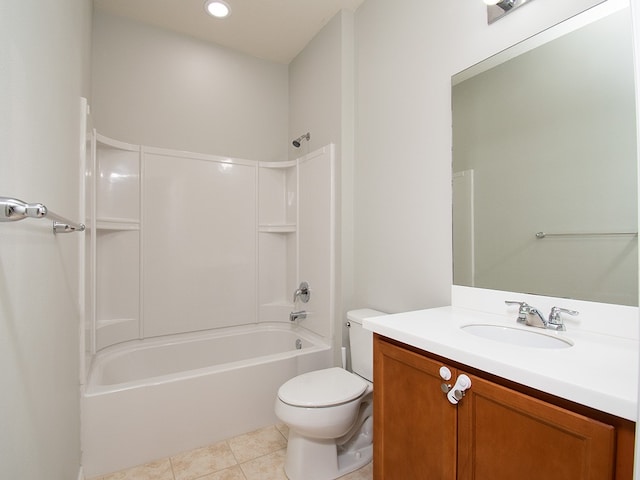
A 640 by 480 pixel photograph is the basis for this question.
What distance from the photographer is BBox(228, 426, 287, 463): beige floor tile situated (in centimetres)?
175

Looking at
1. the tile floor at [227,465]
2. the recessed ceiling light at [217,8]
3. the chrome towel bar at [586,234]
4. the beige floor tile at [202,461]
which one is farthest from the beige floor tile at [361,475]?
the recessed ceiling light at [217,8]

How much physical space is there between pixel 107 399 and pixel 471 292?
1.85 m

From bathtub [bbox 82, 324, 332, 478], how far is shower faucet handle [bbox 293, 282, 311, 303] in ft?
0.89

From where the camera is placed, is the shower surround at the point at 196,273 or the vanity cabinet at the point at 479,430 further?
the shower surround at the point at 196,273

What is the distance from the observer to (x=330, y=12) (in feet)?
7.41

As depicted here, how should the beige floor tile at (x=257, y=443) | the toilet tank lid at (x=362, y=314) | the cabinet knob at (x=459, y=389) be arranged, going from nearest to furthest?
the cabinet knob at (x=459, y=389), the beige floor tile at (x=257, y=443), the toilet tank lid at (x=362, y=314)

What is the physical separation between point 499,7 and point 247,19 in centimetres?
173

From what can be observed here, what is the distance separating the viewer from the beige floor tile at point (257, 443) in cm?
175

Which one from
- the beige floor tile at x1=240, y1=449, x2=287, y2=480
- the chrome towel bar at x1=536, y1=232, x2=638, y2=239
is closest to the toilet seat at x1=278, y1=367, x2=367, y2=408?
the beige floor tile at x1=240, y1=449, x2=287, y2=480

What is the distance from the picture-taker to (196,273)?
2545mm

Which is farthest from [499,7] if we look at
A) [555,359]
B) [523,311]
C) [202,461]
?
[202,461]

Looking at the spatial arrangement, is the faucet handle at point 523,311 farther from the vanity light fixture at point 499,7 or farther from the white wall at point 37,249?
the white wall at point 37,249

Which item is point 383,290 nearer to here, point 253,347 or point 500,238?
point 500,238

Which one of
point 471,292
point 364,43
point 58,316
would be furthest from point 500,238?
point 58,316
